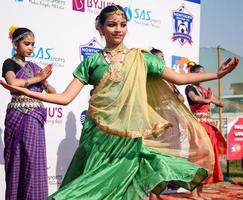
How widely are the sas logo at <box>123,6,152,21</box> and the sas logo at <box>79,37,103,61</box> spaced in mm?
596

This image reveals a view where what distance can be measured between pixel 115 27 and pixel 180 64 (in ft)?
11.2

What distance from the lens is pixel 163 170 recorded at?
8.96 ft

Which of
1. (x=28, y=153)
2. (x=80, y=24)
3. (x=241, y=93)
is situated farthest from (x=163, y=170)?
(x=241, y=93)

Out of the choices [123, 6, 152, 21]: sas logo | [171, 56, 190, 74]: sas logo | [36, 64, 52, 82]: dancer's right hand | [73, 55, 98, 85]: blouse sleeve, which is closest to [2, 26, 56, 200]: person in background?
[36, 64, 52, 82]: dancer's right hand

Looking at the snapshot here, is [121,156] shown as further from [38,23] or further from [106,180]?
[38,23]

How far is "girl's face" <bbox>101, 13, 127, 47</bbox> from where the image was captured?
10.1ft

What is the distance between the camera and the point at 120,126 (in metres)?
2.94

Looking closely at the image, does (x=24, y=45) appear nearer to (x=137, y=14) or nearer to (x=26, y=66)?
(x=26, y=66)

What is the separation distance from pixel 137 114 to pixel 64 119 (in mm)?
2040

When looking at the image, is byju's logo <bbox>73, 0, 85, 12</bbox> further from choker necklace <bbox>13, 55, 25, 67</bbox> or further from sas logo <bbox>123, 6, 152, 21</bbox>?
choker necklace <bbox>13, 55, 25, 67</bbox>

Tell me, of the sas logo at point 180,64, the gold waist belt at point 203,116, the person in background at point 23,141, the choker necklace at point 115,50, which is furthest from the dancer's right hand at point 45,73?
the sas logo at point 180,64

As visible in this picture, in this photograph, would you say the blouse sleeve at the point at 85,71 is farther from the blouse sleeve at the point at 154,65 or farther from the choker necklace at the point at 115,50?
the blouse sleeve at the point at 154,65

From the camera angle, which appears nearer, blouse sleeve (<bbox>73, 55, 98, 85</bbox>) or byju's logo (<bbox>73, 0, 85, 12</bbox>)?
blouse sleeve (<bbox>73, 55, 98, 85</bbox>)

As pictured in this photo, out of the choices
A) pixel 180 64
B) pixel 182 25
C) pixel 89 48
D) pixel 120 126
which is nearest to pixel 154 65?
pixel 120 126
